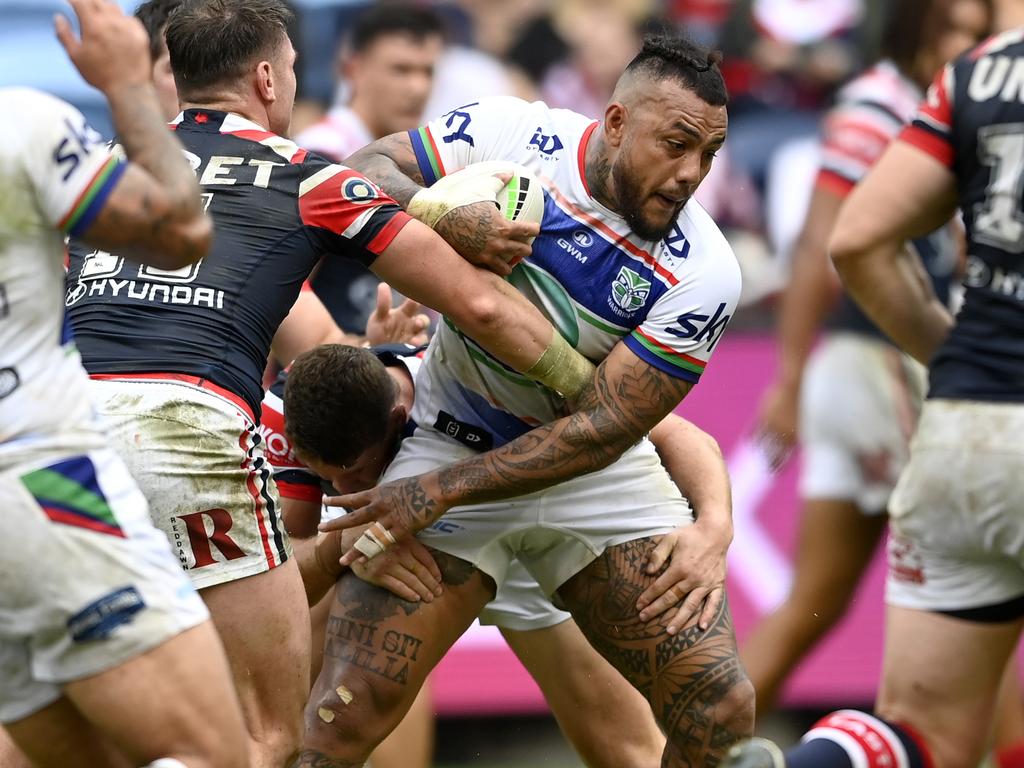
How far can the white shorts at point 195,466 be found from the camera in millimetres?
3898

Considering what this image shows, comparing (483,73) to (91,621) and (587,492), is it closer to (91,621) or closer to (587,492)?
(587,492)

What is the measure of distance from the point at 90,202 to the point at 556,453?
159cm

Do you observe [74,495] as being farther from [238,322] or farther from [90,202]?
[238,322]

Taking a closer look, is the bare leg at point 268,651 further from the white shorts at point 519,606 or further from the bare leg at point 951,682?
the bare leg at point 951,682

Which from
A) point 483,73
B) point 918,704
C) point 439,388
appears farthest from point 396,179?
point 483,73

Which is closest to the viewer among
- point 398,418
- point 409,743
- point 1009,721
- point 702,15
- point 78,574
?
point 78,574

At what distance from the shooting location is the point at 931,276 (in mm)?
6871

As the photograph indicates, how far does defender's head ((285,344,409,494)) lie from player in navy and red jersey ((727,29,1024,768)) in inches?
57.5

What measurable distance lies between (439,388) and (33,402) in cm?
171

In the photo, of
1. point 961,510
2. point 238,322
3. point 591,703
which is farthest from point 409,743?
point 961,510

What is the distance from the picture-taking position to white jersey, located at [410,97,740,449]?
4.34 meters

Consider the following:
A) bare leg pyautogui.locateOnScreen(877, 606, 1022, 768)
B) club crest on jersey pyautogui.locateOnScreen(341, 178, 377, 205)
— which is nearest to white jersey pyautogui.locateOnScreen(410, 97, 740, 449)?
club crest on jersey pyautogui.locateOnScreen(341, 178, 377, 205)

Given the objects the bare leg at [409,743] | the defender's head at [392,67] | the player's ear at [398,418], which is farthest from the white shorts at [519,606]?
the defender's head at [392,67]

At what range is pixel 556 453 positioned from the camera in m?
4.33
